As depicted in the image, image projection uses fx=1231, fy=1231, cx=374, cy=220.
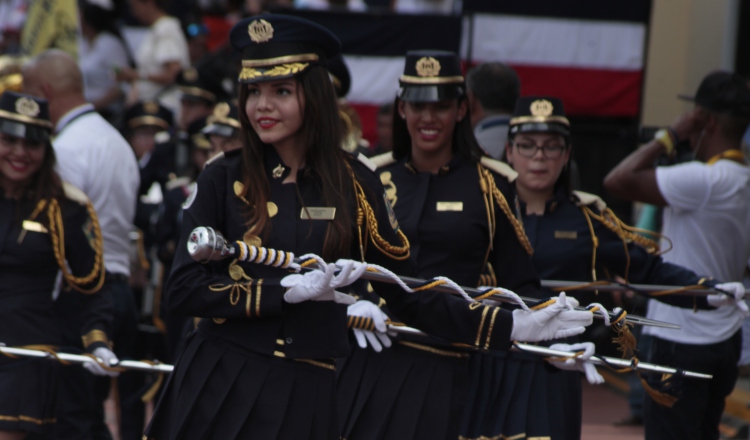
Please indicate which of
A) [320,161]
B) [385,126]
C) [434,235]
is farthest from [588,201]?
[385,126]

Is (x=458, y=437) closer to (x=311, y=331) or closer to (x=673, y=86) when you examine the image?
(x=311, y=331)

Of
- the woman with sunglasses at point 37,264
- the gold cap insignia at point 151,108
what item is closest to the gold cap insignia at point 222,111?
the woman with sunglasses at point 37,264

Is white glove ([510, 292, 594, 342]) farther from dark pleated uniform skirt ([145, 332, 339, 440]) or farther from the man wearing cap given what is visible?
the man wearing cap

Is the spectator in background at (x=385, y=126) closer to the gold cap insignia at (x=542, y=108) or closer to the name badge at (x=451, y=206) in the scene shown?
the gold cap insignia at (x=542, y=108)

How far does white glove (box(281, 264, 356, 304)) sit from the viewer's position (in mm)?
3805

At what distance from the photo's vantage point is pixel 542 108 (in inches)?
248

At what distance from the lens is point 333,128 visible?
435cm

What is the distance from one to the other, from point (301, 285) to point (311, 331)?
28 centimetres

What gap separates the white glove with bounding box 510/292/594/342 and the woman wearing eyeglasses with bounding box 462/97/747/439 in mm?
1633

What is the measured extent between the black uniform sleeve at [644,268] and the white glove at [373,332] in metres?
1.42

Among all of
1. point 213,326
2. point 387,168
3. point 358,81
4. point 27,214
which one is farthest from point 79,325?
point 358,81

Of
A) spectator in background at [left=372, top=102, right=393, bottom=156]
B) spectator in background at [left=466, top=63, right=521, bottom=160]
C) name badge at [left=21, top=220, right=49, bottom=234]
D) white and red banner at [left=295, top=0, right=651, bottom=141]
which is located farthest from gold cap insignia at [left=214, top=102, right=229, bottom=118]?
white and red banner at [left=295, top=0, right=651, bottom=141]

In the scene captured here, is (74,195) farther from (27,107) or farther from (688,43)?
(688,43)

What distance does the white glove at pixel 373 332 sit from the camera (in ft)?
17.5
